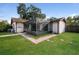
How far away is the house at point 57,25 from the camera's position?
3.48 metres

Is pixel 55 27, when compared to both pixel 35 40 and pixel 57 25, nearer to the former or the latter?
pixel 57 25

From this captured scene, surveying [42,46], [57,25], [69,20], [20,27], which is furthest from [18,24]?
[69,20]

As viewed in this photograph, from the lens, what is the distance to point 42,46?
3.39 metres

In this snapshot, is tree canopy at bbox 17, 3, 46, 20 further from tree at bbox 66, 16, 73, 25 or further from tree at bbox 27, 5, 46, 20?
tree at bbox 66, 16, 73, 25

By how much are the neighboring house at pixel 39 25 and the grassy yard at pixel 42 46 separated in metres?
0.19

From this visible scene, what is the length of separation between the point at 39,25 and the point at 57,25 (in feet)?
1.13

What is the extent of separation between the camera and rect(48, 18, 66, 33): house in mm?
3480

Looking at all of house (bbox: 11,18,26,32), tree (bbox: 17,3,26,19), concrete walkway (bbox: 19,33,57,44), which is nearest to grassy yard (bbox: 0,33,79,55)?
concrete walkway (bbox: 19,33,57,44)

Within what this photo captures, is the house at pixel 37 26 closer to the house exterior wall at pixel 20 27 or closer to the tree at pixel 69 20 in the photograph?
the house exterior wall at pixel 20 27

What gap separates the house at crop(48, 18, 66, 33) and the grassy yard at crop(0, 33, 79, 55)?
0.15 meters

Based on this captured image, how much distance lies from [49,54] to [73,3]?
103 centimetres

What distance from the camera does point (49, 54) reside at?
11.0 feet

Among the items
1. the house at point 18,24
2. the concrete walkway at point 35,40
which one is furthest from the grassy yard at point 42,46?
the house at point 18,24
